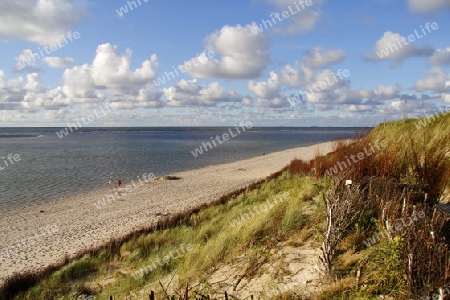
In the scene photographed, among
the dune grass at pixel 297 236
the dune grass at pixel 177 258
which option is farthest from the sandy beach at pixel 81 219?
the dune grass at pixel 297 236

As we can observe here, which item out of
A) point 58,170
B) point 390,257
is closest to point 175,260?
point 390,257

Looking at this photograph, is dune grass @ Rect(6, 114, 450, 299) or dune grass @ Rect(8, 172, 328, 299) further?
dune grass @ Rect(8, 172, 328, 299)

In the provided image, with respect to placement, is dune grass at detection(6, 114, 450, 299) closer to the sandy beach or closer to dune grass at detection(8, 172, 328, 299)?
dune grass at detection(8, 172, 328, 299)

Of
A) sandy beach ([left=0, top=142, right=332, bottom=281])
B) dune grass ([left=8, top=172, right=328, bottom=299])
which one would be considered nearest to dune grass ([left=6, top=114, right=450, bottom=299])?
dune grass ([left=8, top=172, right=328, bottom=299])

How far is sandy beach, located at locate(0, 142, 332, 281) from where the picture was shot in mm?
10141

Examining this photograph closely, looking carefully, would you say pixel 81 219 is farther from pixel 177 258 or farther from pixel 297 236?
pixel 297 236

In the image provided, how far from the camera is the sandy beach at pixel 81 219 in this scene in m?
10.1

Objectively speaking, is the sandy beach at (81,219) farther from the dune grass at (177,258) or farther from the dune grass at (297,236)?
the dune grass at (297,236)

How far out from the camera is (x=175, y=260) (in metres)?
6.49

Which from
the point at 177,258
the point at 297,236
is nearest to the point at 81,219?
the point at 177,258

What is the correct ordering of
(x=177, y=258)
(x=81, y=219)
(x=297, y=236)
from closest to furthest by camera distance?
(x=297, y=236)
(x=177, y=258)
(x=81, y=219)

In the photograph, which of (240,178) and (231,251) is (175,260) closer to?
(231,251)

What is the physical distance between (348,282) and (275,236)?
2095mm

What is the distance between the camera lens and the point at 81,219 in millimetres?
14234
